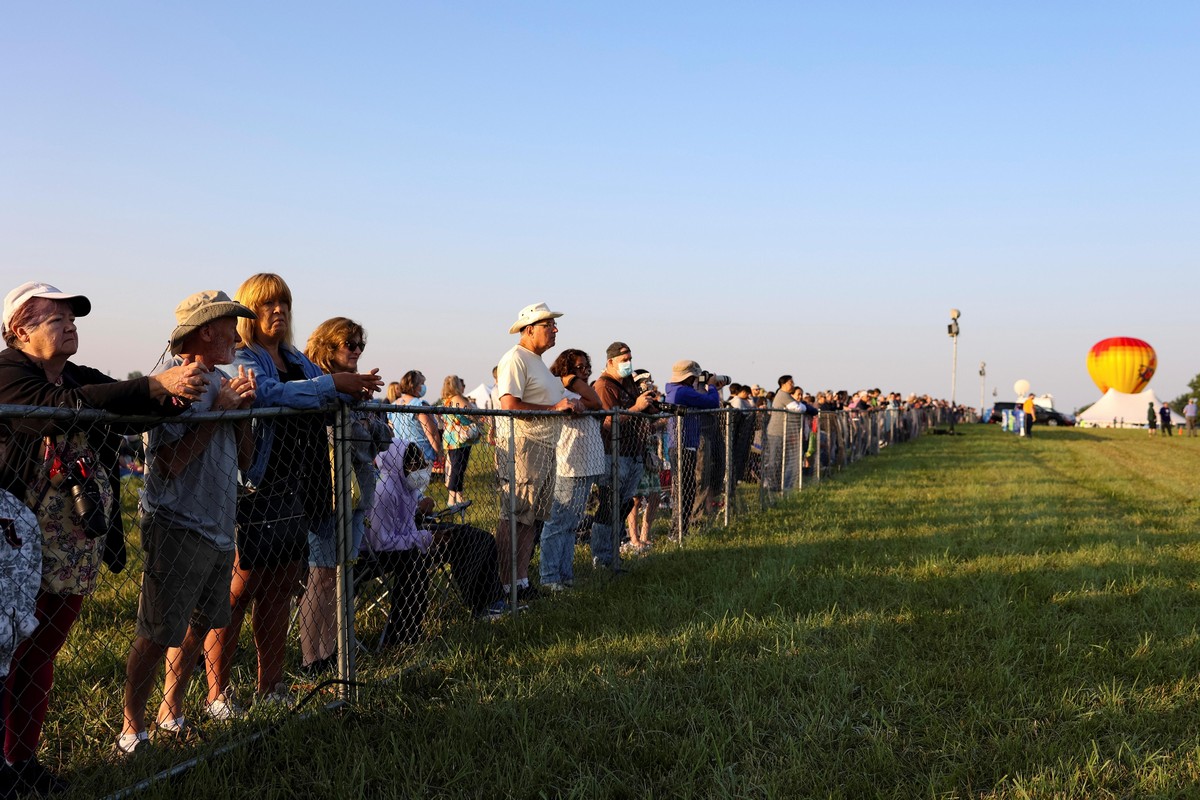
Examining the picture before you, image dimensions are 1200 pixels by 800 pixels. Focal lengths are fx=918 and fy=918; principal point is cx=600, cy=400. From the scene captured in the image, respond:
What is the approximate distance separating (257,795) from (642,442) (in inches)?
202

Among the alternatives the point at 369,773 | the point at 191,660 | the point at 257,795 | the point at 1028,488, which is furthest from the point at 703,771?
the point at 1028,488

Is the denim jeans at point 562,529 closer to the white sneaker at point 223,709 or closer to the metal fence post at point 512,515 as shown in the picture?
the metal fence post at point 512,515

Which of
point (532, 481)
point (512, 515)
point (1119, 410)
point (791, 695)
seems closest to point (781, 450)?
point (532, 481)

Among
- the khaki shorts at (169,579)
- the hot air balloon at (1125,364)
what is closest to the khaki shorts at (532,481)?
the khaki shorts at (169,579)

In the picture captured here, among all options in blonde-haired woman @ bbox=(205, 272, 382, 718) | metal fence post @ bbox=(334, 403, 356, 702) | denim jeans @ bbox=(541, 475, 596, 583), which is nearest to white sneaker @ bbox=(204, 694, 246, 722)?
blonde-haired woman @ bbox=(205, 272, 382, 718)

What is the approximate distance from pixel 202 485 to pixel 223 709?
1006 mm

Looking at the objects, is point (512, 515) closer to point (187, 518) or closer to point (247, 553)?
point (247, 553)

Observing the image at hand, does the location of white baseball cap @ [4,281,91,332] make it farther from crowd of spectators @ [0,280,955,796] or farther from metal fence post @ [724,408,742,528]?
metal fence post @ [724,408,742,528]

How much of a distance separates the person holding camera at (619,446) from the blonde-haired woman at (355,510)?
2570 mm

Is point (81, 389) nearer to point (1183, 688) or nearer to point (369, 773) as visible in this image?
point (369, 773)

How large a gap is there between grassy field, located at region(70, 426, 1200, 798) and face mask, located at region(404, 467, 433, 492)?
2.73ft

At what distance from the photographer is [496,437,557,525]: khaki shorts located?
5805 mm

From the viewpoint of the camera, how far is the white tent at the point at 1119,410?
6712 centimetres

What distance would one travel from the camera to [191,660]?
11.5 ft
